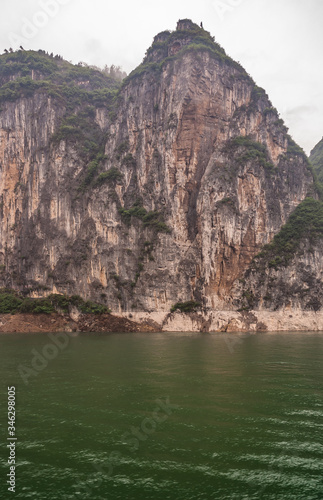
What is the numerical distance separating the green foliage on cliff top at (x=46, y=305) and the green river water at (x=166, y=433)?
3741 centimetres

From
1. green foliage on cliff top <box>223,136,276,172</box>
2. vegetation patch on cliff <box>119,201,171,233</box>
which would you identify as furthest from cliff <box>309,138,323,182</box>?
vegetation patch on cliff <box>119,201,171,233</box>

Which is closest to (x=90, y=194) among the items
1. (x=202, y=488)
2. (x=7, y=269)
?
(x=7, y=269)

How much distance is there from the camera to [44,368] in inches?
826

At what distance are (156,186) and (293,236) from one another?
85.9ft

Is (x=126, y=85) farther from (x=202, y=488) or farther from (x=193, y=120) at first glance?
(x=202, y=488)

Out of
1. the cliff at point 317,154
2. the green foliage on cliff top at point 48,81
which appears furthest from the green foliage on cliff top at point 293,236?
the green foliage on cliff top at point 48,81

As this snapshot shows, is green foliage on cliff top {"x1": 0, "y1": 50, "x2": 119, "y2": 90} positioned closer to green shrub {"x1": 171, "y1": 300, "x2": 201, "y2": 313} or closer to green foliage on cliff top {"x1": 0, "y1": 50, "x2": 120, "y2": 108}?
green foliage on cliff top {"x1": 0, "y1": 50, "x2": 120, "y2": 108}

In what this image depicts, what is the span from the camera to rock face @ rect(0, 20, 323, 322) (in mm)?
58875

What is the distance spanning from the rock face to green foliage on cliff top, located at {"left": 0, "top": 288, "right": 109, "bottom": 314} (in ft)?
7.92

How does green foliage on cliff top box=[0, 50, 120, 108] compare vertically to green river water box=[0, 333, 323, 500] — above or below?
above

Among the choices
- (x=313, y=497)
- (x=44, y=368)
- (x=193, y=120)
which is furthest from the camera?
(x=193, y=120)

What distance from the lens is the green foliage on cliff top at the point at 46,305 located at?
5616cm

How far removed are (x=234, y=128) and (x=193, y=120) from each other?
8.84 metres

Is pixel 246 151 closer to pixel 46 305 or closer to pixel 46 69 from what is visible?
pixel 46 305
